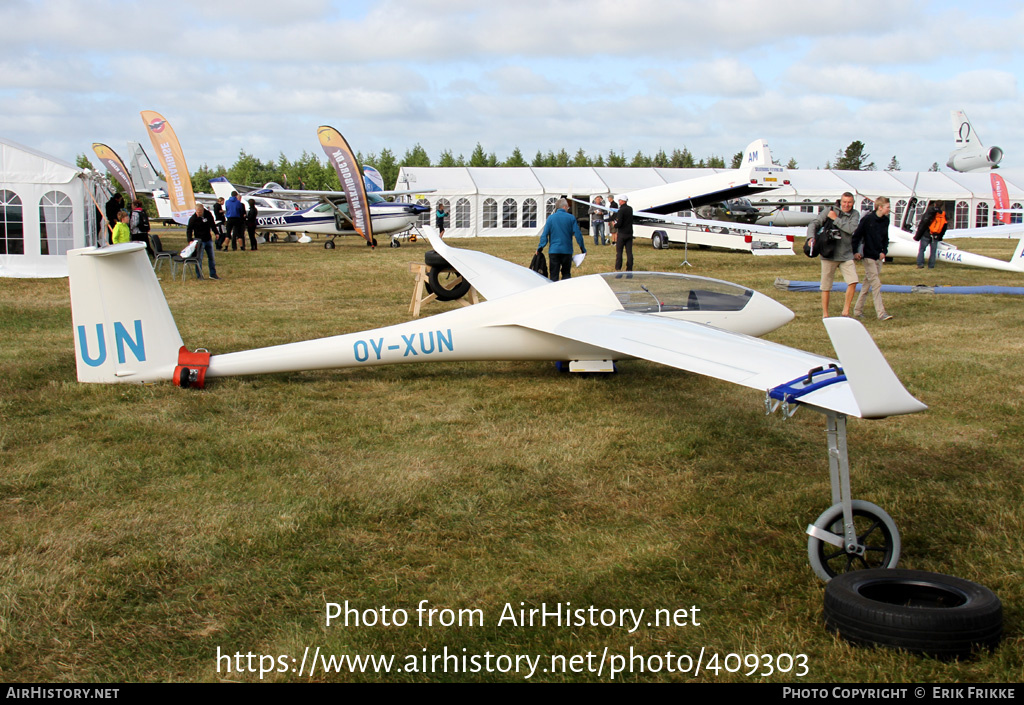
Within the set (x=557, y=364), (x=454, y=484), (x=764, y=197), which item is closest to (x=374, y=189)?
(x=764, y=197)

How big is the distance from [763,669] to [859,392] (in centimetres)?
117

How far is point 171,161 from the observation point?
2353 centimetres

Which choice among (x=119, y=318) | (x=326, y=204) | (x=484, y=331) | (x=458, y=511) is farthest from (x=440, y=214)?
(x=458, y=511)

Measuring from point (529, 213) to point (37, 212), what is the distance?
24.1 metres

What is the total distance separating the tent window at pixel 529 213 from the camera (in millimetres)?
37750

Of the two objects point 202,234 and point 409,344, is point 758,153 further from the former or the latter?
point 409,344

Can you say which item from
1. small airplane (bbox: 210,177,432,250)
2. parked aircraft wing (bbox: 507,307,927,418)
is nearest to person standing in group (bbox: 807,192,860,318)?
parked aircraft wing (bbox: 507,307,927,418)

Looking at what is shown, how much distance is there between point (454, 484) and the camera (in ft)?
16.7

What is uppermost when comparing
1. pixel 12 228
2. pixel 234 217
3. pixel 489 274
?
pixel 234 217

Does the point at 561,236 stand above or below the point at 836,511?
A: above

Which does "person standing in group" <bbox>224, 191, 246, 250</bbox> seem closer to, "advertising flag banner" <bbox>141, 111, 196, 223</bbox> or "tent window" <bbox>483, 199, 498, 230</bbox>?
"advertising flag banner" <bbox>141, 111, 196, 223</bbox>

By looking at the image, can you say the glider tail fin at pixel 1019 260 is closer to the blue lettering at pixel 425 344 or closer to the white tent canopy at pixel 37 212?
the blue lettering at pixel 425 344

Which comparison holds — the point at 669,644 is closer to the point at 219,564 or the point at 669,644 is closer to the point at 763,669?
the point at 763,669

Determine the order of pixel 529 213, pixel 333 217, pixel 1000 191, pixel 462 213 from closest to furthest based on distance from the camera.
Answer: pixel 1000 191, pixel 333 217, pixel 462 213, pixel 529 213
